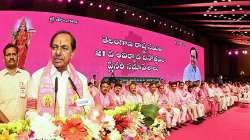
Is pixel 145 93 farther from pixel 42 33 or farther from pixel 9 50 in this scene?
pixel 9 50

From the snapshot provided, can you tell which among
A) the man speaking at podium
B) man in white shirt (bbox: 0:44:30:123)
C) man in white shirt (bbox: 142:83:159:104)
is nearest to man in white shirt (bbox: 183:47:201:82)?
man in white shirt (bbox: 142:83:159:104)

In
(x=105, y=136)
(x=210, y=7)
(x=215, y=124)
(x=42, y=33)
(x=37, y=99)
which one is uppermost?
(x=210, y=7)

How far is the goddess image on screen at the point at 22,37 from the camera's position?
28.1ft

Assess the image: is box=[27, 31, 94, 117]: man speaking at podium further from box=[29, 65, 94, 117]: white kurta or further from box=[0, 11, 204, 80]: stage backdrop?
box=[0, 11, 204, 80]: stage backdrop

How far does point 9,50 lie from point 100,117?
133 centimetres

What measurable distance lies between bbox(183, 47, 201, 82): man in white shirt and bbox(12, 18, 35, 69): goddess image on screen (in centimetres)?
837

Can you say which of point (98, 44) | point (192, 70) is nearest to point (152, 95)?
point (98, 44)

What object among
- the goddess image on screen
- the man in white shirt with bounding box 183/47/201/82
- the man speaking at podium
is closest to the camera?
the man speaking at podium

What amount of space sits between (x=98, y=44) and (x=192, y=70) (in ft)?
24.7

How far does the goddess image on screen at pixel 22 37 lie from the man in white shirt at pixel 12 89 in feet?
17.5

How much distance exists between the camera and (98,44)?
10.2 meters

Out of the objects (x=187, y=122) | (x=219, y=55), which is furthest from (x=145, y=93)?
(x=219, y=55)

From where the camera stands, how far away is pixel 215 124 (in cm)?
916

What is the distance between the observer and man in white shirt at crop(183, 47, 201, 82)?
16266 millimetres
